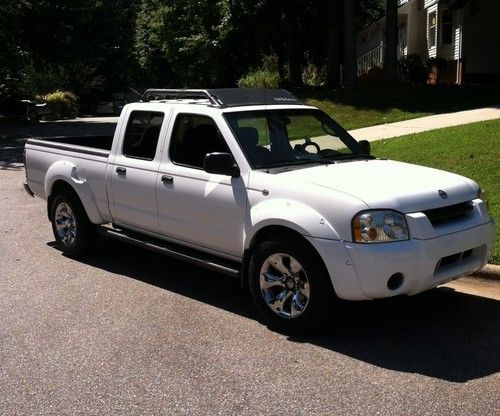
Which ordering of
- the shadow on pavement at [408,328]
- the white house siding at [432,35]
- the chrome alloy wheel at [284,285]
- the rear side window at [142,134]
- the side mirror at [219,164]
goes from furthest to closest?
the white house siding at [432,35]
the rear side window at [142,134]
the side mirror at [219,164]
the chrome alloy wheel at [284,285]
the shadow on pavement at [408,328]

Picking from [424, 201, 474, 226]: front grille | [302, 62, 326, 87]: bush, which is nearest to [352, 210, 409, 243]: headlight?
[424, 201, 474, 226]: front grille

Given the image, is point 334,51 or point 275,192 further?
point 334,51

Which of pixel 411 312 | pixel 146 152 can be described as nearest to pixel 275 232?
pixel 411 312

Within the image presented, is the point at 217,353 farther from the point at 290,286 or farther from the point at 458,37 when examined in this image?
the point at 458,37

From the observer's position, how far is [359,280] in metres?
4.59

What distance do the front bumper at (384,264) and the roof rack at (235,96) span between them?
74.1 inches

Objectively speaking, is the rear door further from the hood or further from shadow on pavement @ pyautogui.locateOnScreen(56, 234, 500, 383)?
the hood

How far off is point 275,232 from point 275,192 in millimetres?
307

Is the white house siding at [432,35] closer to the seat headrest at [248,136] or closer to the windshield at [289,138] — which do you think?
the windshield at [289,138]

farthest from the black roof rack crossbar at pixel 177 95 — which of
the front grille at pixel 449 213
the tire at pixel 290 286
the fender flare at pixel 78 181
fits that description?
the front grille at pixel 449 213

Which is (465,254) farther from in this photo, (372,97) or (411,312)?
(372,97)

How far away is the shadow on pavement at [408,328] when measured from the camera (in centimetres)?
450

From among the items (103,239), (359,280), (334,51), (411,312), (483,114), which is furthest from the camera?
(334,51)

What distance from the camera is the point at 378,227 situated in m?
4.62
